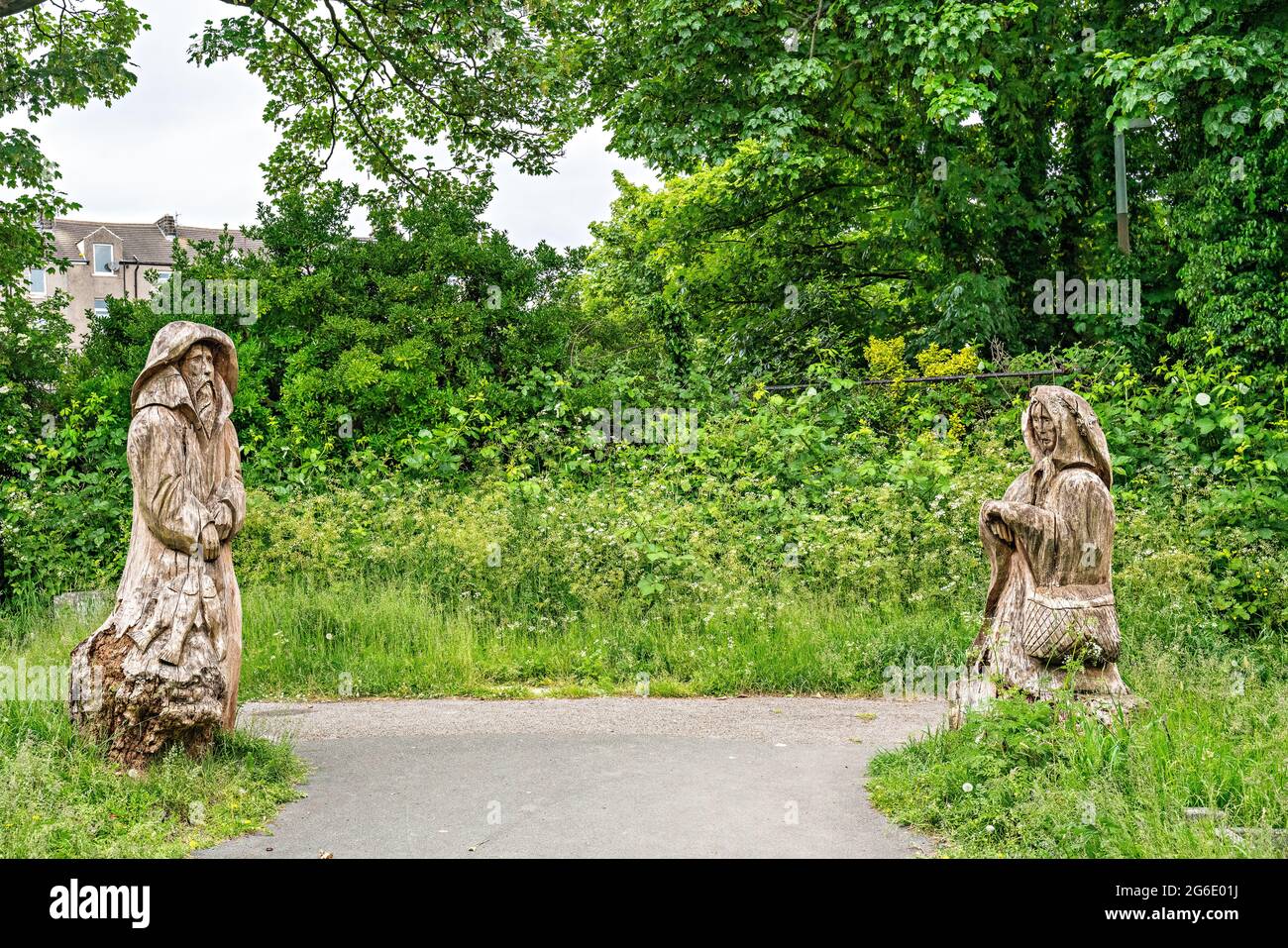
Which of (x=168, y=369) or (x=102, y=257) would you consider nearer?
(x=168, y=369)

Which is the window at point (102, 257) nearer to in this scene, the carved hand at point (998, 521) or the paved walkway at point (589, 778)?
the paved walkway at point (589, 778)

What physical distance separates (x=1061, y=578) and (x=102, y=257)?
55.9 metres

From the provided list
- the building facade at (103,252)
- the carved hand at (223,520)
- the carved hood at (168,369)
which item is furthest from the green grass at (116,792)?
the building facade at (103,252)

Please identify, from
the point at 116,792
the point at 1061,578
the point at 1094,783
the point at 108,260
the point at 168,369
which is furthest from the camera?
the point at 108,260

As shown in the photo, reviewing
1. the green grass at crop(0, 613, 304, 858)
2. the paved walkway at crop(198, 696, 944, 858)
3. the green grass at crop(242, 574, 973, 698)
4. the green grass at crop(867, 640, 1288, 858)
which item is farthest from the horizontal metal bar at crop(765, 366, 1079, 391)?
the green grass at crop(0, 613, 304, 858)

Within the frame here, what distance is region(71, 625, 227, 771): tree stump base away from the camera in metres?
5.75

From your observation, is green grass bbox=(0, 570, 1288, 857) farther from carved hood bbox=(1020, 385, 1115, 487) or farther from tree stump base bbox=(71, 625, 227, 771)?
carved hood bbox=(1020, 385, 1115, 487)

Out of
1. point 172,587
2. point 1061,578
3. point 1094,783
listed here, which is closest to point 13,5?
point 172,587

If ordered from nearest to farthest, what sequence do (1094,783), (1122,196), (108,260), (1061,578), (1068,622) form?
(1094,783)
(1068,622)
(1061,578)
(1122,196)
(108,260)

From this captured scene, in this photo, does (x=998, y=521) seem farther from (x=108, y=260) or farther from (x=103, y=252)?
(x=103, y=252)

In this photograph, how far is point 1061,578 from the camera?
237 inches

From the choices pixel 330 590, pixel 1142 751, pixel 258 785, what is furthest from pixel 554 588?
pixel 1142 751

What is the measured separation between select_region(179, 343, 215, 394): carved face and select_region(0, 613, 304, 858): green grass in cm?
208

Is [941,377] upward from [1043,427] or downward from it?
upward
